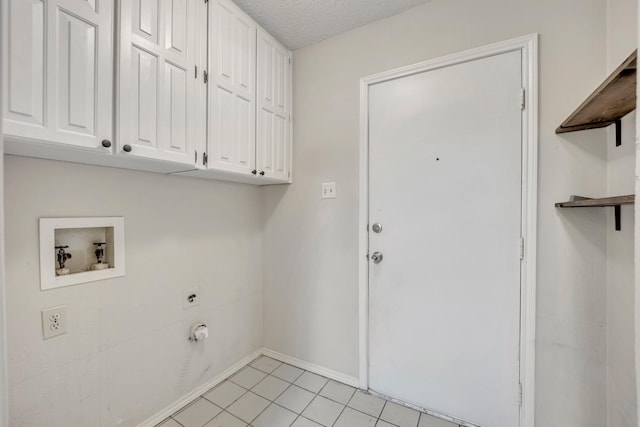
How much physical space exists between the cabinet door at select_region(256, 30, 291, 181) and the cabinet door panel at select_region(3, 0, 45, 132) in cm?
101

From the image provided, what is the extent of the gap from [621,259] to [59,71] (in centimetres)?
229

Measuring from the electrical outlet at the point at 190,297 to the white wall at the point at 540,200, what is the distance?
61cm

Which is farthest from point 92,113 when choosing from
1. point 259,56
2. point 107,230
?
point 259,56

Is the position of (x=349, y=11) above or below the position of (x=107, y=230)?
above

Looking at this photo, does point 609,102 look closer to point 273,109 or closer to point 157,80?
point 273,109

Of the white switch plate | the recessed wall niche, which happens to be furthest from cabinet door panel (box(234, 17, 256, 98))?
the recessed wall niche

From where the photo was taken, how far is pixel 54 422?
114 cm

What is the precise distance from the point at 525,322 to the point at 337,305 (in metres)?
1.08

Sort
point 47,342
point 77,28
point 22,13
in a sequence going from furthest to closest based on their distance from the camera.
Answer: point 47,342, point 77,28, point 22,13

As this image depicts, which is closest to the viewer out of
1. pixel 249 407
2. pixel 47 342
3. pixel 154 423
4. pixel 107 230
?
pixel 47 342

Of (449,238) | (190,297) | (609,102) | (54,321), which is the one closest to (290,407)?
(190,297)

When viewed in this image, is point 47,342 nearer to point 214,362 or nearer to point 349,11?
point 214,362

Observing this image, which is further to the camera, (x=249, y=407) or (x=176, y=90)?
(x=249, y=407)

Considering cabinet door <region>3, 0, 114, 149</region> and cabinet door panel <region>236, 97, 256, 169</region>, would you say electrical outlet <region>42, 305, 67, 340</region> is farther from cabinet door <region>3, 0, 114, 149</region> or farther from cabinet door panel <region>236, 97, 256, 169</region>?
cabinet door panel <region>236, 97, 256, 169</region>
